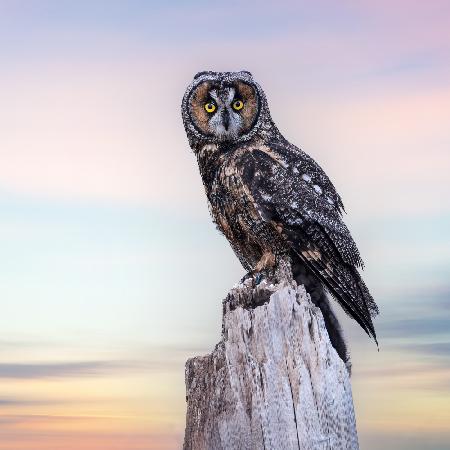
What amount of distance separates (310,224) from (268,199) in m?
0.44

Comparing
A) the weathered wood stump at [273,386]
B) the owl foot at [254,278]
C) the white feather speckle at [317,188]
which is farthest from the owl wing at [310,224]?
the weathered wood stump at [273,386]

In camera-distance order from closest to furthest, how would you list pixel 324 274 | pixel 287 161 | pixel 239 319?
pixel 239 319 → pixel 324 274 → pixel 287 161

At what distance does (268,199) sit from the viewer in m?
7.07

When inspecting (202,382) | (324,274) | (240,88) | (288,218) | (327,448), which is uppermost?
(240,88)

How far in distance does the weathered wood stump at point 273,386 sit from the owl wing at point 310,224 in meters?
1.17

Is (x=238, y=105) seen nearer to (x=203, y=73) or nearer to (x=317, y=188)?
(x=203, y=73)

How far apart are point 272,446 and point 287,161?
3026 millimetres

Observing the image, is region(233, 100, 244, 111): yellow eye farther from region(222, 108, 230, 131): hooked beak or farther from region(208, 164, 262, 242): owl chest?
region(208, 164, 262, 242): owl chest

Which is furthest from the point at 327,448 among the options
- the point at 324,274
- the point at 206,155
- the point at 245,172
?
the point at 206,155

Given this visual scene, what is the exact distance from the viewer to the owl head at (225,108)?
7688 mm

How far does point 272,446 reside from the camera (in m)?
5.21

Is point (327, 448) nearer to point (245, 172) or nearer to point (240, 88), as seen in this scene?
point (245, 172)

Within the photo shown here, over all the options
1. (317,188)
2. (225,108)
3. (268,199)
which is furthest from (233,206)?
(225,108)

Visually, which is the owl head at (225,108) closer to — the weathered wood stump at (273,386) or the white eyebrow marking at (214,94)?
the white eyebrow marking at (214,94)
